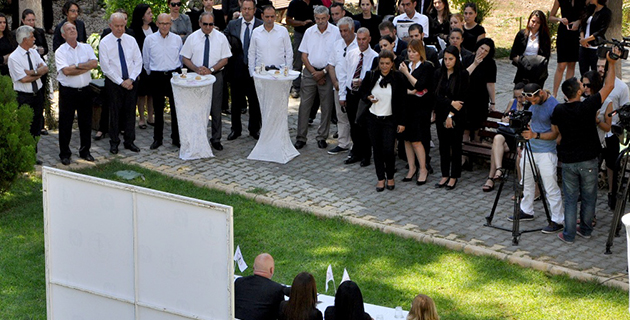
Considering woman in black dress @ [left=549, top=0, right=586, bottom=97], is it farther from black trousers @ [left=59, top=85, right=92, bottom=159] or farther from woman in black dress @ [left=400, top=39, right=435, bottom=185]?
black trousers @ [left=59, top=85, right=92, bottom=159]

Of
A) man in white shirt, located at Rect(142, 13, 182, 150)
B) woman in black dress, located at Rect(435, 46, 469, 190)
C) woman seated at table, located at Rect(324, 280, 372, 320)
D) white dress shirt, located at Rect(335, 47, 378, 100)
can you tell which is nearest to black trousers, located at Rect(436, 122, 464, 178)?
woman in black dress, located at Rect(435, 46, 469, 190)

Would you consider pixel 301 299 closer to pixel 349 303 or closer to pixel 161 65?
pixel 349 303

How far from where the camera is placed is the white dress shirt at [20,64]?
38.1 feet

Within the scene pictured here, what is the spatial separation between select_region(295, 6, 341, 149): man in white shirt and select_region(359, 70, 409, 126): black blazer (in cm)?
158

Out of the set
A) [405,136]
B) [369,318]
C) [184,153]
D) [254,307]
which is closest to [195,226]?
[254,307]

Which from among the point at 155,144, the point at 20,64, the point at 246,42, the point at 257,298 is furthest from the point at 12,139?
the point at 257,298

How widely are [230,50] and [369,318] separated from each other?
6999 mm

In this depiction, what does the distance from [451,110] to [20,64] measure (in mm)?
5533

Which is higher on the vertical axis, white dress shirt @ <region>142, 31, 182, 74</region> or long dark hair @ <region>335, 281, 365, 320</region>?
white dress shirt @ <region>142, 31, 182, 74</region>

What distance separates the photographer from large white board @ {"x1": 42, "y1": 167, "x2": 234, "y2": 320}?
6.11 m

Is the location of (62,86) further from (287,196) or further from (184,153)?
(287,196)

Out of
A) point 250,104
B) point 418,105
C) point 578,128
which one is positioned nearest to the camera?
point 578,128

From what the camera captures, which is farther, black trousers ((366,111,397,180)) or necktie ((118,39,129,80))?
necktie ((118,39,129,80))

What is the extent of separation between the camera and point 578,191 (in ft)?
31.1
